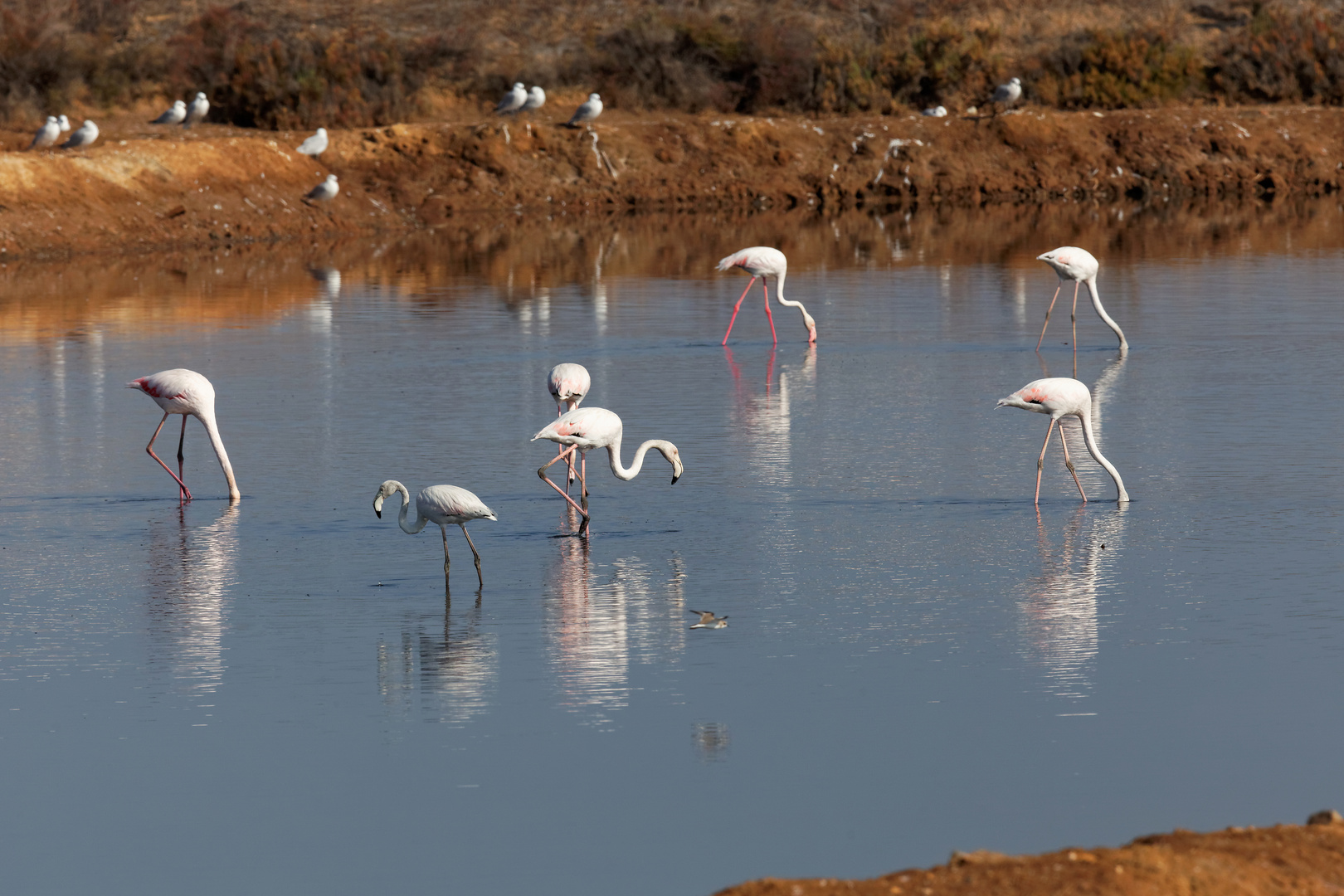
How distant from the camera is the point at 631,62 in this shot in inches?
2066

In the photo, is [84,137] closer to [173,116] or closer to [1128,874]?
[173,116]

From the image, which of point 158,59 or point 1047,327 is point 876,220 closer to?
point 1047,327

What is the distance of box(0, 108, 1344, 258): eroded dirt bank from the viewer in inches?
1331

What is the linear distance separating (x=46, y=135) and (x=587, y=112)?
37.5ft

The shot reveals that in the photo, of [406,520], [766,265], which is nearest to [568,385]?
[406,520]

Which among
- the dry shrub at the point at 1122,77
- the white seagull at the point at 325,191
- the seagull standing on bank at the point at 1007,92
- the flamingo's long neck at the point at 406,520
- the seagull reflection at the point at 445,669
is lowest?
the seagull reflection at the point at 445,669

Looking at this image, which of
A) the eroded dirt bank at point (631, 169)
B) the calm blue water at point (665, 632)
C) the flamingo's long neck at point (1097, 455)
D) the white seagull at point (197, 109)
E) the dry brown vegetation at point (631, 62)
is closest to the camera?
the calm blue water at point (665, 632)

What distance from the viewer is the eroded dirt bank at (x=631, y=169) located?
3381 centimetres

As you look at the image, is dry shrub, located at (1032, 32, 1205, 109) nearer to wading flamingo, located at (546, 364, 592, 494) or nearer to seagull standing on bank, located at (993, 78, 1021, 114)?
seagull standing on bank, located at (993, 78, 1021, 114)

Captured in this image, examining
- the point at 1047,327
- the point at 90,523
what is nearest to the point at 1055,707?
the point at 90,523

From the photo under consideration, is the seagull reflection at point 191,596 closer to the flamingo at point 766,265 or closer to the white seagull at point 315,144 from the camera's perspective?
the flamingo at point 766,265

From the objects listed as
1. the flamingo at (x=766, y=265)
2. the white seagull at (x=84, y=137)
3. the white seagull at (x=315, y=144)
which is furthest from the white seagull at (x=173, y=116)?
the flamingo at (x=766, y=265)

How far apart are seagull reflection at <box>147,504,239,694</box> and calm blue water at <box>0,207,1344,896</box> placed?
0.03 m

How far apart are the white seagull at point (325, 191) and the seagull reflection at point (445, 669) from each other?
27.4 metres
